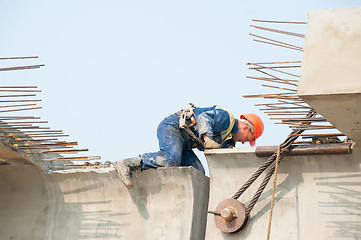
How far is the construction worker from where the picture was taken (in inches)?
365

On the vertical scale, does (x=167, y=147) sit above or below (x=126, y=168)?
above

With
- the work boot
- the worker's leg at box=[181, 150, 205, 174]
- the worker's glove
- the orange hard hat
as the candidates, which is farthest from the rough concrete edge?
the orange hard hat

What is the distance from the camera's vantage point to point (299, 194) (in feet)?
27.9

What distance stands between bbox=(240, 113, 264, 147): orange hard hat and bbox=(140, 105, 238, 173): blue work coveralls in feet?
1.11

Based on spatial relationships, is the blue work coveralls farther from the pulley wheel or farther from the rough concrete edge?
the pulley wheel

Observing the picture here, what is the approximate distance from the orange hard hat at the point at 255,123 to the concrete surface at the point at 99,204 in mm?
1262

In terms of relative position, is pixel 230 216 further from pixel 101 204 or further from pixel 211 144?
pixel 101 204

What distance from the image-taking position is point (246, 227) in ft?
28.6

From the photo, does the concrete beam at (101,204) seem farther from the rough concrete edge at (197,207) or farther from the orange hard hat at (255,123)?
the orange hard hat at (255,123)

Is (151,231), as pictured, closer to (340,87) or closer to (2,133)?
(2,133)

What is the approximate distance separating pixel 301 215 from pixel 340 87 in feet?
8.04

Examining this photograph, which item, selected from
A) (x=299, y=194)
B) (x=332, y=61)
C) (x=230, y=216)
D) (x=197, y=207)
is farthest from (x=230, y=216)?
(x=332, y=61)

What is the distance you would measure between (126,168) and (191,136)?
3.50 feet

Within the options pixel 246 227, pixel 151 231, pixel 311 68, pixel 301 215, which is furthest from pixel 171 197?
pixel 311 68
